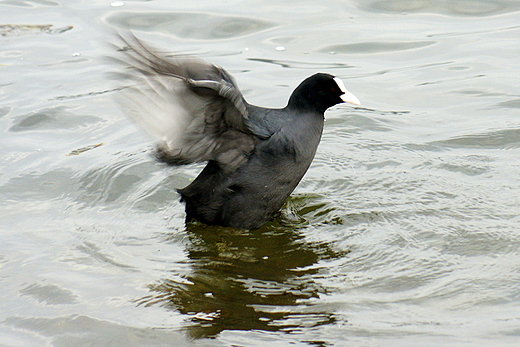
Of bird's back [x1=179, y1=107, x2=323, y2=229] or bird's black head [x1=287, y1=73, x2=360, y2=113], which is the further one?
bird's black head [x1=287, y1=73, x2=360, y2=113]

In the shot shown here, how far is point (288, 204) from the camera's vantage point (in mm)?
4980

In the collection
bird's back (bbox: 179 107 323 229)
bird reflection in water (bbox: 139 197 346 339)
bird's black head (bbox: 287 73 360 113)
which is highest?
bird's black head (bbox: 287 73 360 113)

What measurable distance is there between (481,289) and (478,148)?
214 cm

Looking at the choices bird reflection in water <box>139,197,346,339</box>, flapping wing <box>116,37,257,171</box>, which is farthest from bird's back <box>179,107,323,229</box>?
flapping wing <box>116,37,257,171</box>

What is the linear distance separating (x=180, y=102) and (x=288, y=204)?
4.67 feet

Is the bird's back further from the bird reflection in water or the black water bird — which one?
the bird reflection in water

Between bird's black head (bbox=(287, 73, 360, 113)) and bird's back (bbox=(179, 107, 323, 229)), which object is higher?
bird's black head (bbox=(287, 73, 360, 113))

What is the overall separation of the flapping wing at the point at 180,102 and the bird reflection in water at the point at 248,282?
0.63 metres

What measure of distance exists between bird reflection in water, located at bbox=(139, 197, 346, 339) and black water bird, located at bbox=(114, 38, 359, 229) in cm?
16

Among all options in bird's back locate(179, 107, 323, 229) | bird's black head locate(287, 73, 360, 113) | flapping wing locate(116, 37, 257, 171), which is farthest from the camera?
bird's black head locate(287, 73, 360, 113)

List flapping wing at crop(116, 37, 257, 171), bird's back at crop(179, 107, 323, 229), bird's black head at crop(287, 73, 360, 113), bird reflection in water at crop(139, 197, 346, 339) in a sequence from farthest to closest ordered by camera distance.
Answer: bird's black head at crop(287, 73, 360, 113) → bird's back at crop(179, 107, 323, 229) → flapping wing at crop(116, 37, 257, 171) → bird reflection in water at crop(139, 197, 346, 339)

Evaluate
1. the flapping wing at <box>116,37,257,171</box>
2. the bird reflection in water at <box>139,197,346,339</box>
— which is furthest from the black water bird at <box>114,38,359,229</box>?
the bird reflection in water at <box>139,197,346,339</box>

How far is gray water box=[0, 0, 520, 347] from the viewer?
3.45m

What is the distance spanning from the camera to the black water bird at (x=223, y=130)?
3.82m
